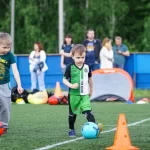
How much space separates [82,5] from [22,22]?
411 cm

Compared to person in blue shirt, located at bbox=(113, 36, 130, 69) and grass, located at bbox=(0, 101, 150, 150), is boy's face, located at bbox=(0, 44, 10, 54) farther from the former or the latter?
person in blue shirt, located at bbox=(113, 36, 130, 69)

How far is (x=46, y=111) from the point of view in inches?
730

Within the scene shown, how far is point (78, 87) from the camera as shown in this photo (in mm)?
12305

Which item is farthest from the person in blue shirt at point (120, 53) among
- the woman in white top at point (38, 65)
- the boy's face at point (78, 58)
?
the boy's face at point (78, 58)

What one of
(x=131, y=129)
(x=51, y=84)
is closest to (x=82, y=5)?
(x=51, y=84)

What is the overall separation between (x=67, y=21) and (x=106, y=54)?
2398 cm

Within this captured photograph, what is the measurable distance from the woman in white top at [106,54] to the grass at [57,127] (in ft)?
15.4

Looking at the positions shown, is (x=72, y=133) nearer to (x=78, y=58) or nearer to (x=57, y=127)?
(x=78, y=58)

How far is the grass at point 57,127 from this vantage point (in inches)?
430

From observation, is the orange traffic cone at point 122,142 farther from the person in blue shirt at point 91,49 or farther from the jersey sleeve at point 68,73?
the person in blue shirt at point 91,49

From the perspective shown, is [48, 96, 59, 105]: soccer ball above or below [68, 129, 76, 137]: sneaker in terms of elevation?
below

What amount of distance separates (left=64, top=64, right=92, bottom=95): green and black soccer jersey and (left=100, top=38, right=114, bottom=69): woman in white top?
12.4 meters

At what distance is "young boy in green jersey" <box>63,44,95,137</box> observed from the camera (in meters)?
12.2

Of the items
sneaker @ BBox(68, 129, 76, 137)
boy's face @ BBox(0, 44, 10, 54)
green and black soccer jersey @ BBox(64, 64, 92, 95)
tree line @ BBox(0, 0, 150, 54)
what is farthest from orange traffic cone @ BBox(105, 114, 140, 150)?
tree line @ BBox(0, 0, 150, 54)
